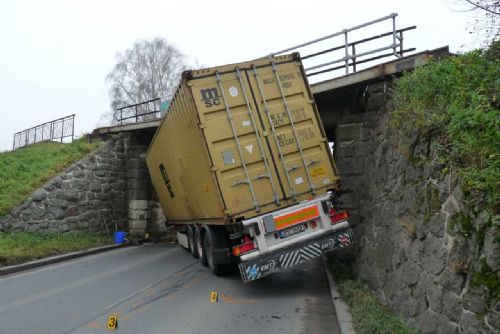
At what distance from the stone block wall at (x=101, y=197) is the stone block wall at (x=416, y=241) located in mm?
10730

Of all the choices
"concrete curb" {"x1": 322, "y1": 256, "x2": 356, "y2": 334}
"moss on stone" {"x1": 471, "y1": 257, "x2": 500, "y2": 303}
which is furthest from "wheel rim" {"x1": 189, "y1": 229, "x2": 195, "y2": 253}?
"moss on stone" {"x1": 471, "y1": 257, "x2": 500, "y2": 303}

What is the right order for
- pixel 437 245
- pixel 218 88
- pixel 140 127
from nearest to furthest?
pixel 437 245, pixel 218 88, pixel 140 127

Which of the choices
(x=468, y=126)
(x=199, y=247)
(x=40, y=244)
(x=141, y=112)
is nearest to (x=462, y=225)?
(x=468, y=126)

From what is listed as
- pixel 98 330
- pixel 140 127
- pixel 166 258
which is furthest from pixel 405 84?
pixel 140 127

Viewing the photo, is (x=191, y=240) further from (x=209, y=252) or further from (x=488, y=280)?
(x=488, y=280)

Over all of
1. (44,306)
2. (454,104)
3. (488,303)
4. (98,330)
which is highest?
(454,104)

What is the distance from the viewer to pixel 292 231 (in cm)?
830

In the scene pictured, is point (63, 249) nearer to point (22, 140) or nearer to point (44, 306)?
point (44, 306)

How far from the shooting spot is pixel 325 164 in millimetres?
8922

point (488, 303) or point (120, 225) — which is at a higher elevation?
point (120, 225)

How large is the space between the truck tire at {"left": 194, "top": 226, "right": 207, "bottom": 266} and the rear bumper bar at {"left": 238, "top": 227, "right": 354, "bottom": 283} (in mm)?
3284

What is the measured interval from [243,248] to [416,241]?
3286mm

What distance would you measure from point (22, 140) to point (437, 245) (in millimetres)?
29945

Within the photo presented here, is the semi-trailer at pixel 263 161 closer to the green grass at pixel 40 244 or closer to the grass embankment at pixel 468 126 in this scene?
the grass embankment at pixel 468 126
